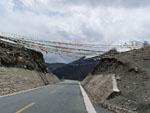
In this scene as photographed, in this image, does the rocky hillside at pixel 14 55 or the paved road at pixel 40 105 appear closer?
the paved road at pixel 40 105

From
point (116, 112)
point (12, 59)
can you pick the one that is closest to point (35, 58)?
point (12, 59)

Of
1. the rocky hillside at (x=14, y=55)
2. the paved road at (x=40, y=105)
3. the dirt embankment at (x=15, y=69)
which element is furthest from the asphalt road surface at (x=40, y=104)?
the rocky hillside at (x=14, y=55)

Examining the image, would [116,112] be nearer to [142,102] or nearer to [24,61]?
[142,102]

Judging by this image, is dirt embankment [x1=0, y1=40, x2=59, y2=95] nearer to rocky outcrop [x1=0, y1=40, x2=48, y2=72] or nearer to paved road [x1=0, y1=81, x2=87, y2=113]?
rocky outcrop [x1=0, y1=40, x2=48, y2=72]

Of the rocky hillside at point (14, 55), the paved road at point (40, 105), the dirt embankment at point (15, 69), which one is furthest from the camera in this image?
the rocky hillside at point (14, 55)

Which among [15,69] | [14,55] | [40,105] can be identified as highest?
[40,105]

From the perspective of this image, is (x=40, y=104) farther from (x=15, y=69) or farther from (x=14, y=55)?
(x=14, y=55)

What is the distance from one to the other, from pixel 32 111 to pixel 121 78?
650 inches

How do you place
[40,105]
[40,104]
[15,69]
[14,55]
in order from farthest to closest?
[14,55] < [15,69] < [40,104] < [40,105]

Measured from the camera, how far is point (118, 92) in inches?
1009

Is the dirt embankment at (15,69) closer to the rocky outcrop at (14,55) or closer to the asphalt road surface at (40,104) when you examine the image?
the rocky outcrop at (14,55)

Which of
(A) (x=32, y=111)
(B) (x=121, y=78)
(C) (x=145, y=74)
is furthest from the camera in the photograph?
(B) (x=121, y=78)

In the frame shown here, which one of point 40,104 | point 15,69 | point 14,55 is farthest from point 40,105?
point 14,55

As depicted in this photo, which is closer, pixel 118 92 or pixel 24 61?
pixel 118 92
